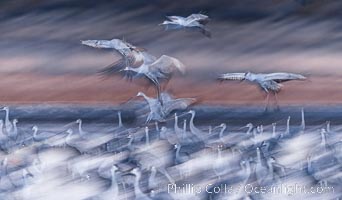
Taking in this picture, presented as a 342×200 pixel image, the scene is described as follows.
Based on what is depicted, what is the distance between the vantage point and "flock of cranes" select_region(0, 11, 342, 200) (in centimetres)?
166

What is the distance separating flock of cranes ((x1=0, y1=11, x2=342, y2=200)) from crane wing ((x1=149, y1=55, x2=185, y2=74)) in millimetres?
96

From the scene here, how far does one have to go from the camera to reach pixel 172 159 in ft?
5.46

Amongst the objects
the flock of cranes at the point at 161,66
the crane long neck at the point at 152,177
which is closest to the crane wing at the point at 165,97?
the flock of cranes at the point at 161,66

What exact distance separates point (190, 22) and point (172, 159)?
0.41 metres

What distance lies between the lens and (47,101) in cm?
169

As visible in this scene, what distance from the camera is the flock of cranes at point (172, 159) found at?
65.5 inches

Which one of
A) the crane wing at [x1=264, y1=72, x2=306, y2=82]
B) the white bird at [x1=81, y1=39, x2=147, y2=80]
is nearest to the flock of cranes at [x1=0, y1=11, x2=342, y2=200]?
the crane wing at [x1=264, y1=72, x2=306, y2=82]

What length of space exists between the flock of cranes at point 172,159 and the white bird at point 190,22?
0.73 feet

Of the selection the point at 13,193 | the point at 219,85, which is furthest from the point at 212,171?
the point at 13,193

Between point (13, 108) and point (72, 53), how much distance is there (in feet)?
0.79

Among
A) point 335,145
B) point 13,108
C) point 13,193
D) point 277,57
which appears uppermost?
point 277,57

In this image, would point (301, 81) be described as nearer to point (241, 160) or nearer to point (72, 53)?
point (241, 160)

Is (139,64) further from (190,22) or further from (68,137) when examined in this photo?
(68,137)

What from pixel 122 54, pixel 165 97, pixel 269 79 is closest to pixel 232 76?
pixel 269 79
